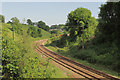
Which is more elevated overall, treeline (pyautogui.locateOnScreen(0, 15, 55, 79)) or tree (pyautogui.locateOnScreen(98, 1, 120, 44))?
tree (pyautogui.locateOnScreen(98, 1, 120, 44))

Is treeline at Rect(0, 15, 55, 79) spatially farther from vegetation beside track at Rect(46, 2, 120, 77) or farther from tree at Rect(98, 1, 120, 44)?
tree at Rect(98, 1, 120, 44)

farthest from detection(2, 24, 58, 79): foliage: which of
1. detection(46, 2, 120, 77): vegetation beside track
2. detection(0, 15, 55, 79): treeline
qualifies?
detection(46, 2, 120, 77): vegetation beside track

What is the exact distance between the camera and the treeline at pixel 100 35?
17.0 metres

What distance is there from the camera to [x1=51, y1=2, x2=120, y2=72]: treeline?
55.6 feet

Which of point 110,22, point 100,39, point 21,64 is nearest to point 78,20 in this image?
point 100,39

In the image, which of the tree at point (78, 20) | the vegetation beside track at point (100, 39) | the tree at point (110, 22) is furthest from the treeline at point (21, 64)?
the tree at point (78, 20)

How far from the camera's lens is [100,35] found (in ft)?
77.6

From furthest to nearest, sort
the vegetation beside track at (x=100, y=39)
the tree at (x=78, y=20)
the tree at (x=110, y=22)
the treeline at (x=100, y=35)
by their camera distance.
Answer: the tree at (x=78, y=20), the tree at (x=110, y=22), the treeline at (x=100, y=35), the vegetation beside track at (x=100, y=39)

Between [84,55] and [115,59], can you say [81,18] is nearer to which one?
[84,55]

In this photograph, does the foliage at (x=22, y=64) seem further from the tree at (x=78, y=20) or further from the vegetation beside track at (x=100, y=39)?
the tree at (x=78, y=20)

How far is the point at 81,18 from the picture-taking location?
29812mm

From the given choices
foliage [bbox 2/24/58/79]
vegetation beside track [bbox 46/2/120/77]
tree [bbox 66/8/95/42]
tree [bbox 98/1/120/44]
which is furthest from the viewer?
tree [bbox 66/8/95/42]

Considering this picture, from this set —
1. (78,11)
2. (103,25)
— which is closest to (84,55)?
(103,25)

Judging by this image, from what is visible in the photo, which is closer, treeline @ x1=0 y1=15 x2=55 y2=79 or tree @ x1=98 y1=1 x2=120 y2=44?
treeline @ x1=0 y1=15 x2=55 y2=79
